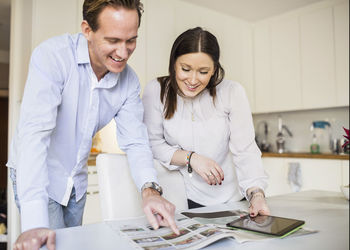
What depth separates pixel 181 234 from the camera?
59 centimetres

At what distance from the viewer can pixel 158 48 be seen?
1045mm

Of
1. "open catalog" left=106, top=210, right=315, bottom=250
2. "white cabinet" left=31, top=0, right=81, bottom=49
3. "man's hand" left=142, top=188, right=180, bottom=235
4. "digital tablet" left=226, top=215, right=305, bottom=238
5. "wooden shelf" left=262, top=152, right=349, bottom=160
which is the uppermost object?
"white cabinet" left=31, top=0, right=81, bottom=49

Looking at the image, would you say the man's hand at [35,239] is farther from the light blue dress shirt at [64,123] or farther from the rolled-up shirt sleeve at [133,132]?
the rolled-up shirt sleeve at [133,132]

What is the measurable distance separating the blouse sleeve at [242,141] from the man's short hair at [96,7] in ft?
1.50

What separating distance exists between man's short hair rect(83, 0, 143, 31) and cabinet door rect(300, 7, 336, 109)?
2.32m

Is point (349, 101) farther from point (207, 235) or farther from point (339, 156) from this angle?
point (207, 235)

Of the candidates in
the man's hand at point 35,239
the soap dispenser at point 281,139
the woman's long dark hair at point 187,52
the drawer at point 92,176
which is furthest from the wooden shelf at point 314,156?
the man's hand at point 35,239

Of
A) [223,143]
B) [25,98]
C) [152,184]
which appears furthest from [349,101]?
[25,98]

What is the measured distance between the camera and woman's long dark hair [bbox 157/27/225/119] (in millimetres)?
902

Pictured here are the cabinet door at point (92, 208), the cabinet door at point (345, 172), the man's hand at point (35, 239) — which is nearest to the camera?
the man's hand at point (35, 239)

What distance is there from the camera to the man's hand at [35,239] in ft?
1.71

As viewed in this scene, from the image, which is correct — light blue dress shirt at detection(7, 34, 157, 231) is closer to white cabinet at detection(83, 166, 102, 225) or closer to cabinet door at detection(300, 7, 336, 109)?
white cabinet at detection(83, 166, 102, 225)

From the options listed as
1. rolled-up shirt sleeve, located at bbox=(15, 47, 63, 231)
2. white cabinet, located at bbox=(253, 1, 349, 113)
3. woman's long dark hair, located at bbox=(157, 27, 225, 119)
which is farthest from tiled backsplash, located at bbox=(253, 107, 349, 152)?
rolled-up shirt sleeve, located at bbox=(15, 47, 63, 231)

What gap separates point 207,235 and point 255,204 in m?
0.31
